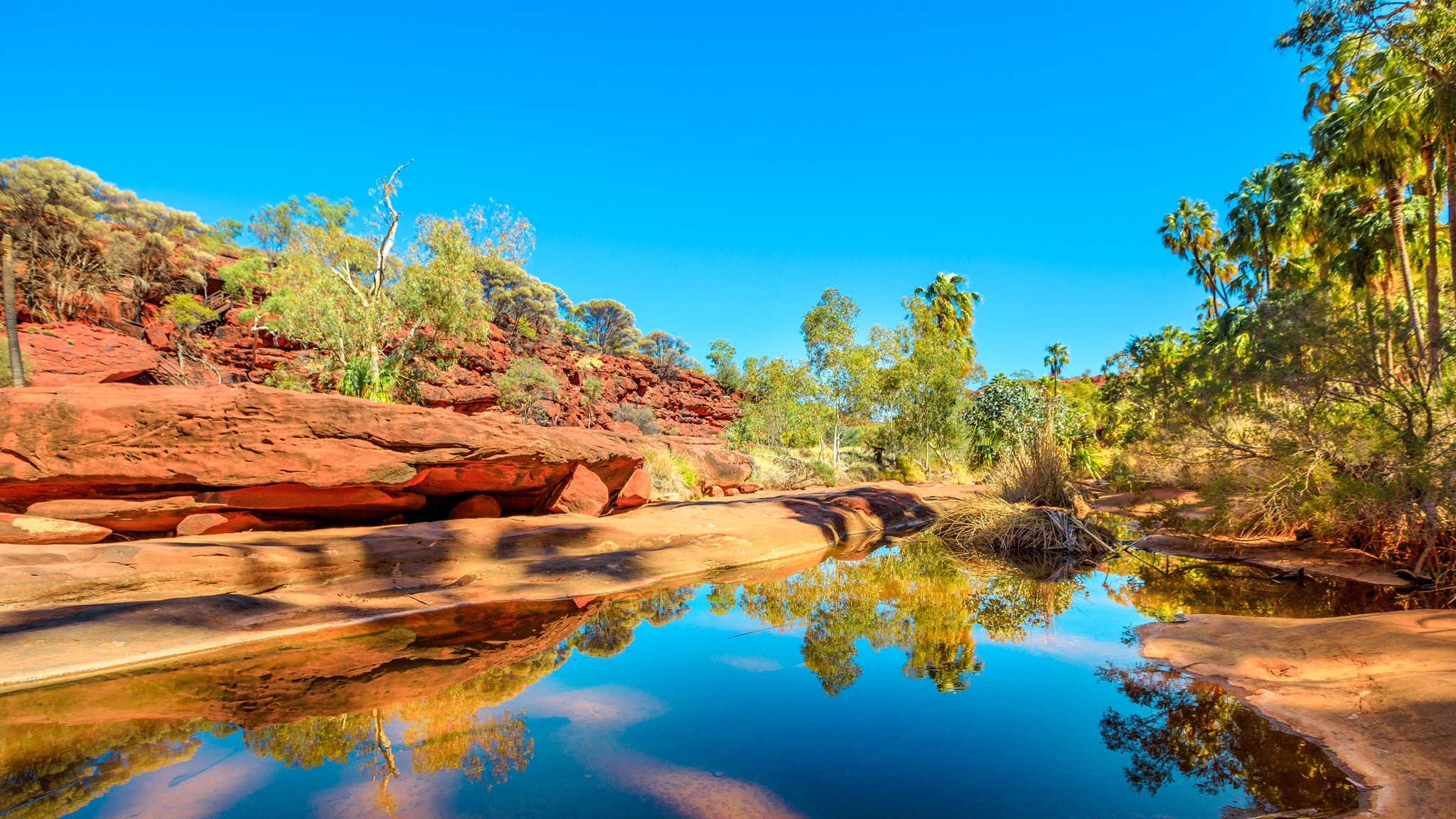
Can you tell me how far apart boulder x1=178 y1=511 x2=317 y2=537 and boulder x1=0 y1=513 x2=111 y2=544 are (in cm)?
71

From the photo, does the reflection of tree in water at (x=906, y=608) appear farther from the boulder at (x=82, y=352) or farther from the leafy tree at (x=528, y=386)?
the leafy tree at (x=528, y=386)

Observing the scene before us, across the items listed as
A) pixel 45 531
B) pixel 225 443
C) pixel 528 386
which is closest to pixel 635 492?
pixel 225 443

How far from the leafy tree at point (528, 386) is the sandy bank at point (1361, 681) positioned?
87.8 ft

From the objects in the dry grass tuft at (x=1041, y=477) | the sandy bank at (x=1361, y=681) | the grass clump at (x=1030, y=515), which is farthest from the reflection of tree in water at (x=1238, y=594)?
the dry grass tuft at (x=1041, y=477)

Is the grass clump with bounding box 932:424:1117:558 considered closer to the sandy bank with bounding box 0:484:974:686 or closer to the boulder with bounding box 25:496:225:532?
the sandy bank with bounding box 0:484:974:686

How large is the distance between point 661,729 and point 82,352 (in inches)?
999

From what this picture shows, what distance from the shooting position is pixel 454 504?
925 cm

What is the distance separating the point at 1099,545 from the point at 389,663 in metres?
9.95

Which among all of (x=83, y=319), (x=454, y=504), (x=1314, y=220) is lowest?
(x=454, y=504)

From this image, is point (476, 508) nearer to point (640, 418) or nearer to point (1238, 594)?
point (1238, 594)

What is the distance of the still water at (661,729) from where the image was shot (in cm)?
263

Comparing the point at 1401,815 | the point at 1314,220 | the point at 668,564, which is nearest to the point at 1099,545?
the point at 668,564

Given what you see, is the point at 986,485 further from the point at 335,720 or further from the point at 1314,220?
the point at 1314,220

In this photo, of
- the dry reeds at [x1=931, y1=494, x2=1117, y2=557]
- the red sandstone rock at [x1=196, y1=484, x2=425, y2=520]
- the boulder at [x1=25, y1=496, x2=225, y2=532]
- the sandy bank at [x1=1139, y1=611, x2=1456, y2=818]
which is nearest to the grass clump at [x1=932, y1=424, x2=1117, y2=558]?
the dry reeds at [x1=931, y1=494, x2=1117, y2=557]
